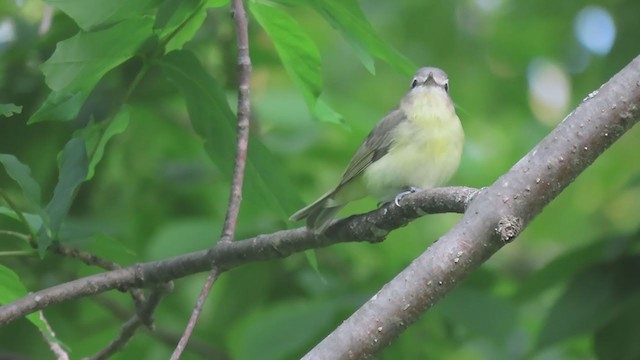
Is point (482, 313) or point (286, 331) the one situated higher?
point (482, 313)

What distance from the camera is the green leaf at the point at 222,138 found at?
3145 mm

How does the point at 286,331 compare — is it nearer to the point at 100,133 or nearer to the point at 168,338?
the point at 168,338

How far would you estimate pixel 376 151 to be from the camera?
396 centimetres

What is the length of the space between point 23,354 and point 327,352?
3.01m

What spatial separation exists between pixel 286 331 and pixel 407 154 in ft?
3.21

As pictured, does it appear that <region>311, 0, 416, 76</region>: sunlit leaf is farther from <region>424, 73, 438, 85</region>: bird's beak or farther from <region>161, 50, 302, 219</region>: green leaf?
<region>424, 73, 438, 85</region>: bird's beak

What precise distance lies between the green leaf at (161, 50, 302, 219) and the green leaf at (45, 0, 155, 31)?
0.44 m

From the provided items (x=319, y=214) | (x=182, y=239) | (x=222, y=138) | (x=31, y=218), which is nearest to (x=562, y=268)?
(x=319, y=214)

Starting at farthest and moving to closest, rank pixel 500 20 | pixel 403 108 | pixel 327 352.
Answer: pixel 500 20 < pixel 403 108 < pixel 327 352

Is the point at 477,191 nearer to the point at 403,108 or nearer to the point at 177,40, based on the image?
the point at 177,40

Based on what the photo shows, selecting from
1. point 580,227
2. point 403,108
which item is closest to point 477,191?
point 403,108

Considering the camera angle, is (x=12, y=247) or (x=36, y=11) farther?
(x=36, y=11)

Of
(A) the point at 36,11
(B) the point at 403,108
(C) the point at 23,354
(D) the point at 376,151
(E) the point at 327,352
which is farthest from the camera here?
(A) the point at 36,11

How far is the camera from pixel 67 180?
110 inches
